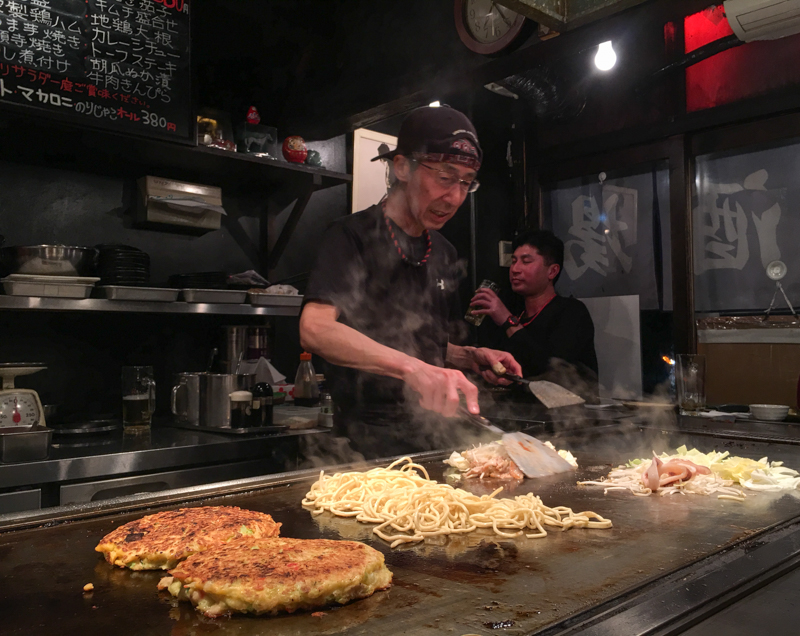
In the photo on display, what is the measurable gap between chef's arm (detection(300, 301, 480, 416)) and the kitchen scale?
141 cm

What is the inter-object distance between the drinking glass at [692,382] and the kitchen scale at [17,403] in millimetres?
3200

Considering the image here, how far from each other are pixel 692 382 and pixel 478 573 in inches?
95.9

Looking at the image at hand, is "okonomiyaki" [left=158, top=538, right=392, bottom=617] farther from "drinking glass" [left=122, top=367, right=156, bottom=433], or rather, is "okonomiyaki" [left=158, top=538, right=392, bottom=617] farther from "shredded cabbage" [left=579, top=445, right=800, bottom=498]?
"drinking glass" [left=122, top=367, right=156, bottom=433]

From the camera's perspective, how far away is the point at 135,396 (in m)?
3.52

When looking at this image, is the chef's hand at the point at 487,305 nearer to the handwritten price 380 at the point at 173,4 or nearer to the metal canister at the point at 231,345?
the metal canister at the point at 231,345

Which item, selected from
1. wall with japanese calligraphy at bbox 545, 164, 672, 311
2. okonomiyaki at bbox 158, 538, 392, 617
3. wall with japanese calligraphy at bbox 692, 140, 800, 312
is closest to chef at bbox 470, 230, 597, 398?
wall with japanese calligraphy at bbox 545, 164, 672, 311

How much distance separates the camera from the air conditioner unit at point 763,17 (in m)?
3.03

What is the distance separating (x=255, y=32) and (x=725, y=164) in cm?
340

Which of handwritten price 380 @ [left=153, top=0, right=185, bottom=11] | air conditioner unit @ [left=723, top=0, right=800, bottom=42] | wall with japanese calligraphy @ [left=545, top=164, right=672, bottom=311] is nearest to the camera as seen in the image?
air conditioner unit @ [left=723, top=0, right=800, bottom=42]

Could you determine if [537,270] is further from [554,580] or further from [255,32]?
[554,580]

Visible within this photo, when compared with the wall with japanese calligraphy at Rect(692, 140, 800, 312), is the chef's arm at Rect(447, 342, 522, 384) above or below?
below

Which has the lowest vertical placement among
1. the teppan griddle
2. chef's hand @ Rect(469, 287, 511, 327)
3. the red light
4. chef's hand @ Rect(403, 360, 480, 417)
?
the teppan griddle

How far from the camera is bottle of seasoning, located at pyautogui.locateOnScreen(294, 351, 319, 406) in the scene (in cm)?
440

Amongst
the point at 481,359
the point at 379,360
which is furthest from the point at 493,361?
the point at 379,360
